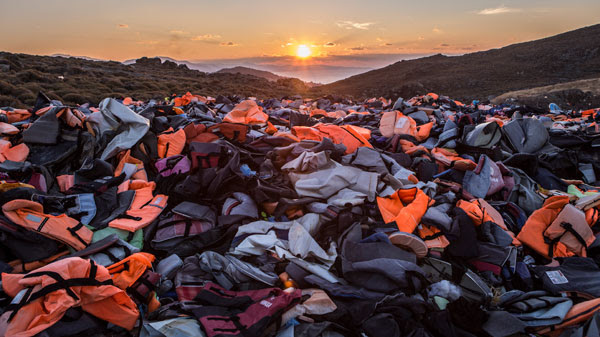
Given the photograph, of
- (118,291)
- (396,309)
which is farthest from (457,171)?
(118,291)

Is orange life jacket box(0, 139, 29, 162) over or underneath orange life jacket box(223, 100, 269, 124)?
underneath

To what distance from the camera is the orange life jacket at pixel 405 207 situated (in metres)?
3.21

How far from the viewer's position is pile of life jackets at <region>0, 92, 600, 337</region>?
2308 millimetres

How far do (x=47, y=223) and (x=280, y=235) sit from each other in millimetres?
2211

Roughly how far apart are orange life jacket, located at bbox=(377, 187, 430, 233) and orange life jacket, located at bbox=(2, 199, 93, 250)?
306cm

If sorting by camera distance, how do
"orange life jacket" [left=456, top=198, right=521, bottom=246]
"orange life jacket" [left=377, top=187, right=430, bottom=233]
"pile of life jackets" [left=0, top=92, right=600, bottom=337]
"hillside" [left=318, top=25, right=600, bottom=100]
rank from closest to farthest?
"pile of life jackets" [left=0, top=92, right=600, bottom=337] → "orange life jacket" [left=377, top=187, right=430, bottom=233] → "orange life jacket" [left=456, top=198, right=521, bottom=246] → "hillside" [left=318, top=25, right=600, bottom=100]

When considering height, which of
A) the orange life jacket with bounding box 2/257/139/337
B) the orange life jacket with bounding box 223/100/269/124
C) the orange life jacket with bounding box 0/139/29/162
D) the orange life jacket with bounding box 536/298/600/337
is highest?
the orange life jacket with bounding box 223/100/269/124

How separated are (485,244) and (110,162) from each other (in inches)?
189

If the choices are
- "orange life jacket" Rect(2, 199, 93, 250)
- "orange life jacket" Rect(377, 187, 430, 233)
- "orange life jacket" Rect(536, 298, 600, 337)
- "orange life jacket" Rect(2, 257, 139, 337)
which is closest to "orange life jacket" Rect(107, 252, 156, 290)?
"orange life jacket" Rect(2, 257, 139, 337)

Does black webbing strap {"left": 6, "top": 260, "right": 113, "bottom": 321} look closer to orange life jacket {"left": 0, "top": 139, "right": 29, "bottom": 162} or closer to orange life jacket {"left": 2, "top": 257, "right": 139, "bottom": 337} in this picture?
orange life jacket {"left": 2, "top": 257, "right": 139, "bottom": 337}

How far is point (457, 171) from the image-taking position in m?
4.45

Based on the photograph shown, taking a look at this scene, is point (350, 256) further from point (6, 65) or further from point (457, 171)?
point (6, 65)

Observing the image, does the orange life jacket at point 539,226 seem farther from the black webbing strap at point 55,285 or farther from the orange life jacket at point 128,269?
the black webbing strap at point 55,285

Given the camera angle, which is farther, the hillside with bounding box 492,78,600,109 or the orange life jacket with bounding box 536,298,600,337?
the hillside with bounding box 492,78,600,109
